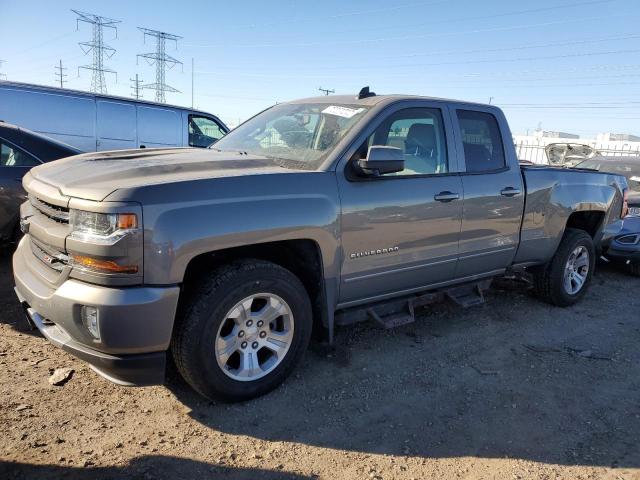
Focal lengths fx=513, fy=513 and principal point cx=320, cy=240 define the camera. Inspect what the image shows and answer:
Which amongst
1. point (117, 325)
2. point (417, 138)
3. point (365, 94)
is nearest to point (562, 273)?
point (417, 138)

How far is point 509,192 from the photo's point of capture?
4527 millimetres

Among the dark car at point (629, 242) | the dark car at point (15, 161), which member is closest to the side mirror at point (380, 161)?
the dark car at point (15, 161)

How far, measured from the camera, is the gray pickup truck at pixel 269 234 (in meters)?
2.68

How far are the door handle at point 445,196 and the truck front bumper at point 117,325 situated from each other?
6.93 feet

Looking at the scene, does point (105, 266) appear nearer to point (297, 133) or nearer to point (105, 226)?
point (105, 226)

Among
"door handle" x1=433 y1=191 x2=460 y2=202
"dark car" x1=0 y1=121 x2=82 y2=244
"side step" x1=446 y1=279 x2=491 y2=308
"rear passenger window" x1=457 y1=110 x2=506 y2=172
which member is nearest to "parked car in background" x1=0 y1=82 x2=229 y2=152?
"dark car" x1=0 y1=121 x2=82 y2=244

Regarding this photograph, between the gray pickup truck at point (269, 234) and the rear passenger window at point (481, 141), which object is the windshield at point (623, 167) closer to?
the rear passenger window at point (481, 141)

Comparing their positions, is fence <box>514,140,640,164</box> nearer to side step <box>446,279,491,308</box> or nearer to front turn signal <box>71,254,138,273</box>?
side step <box>446,279,491,308</box>

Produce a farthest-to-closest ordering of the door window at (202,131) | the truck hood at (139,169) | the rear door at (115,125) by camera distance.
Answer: the door window at (202,131), the rear door at (115,125), the truck hood at (139,169)

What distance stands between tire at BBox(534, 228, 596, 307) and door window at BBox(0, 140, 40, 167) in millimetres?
5380

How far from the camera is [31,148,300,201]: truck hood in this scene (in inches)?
110

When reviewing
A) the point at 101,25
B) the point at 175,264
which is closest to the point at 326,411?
the point at 175,264

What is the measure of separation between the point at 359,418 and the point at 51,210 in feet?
7.31

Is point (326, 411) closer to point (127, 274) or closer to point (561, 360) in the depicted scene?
point (127, 274)
